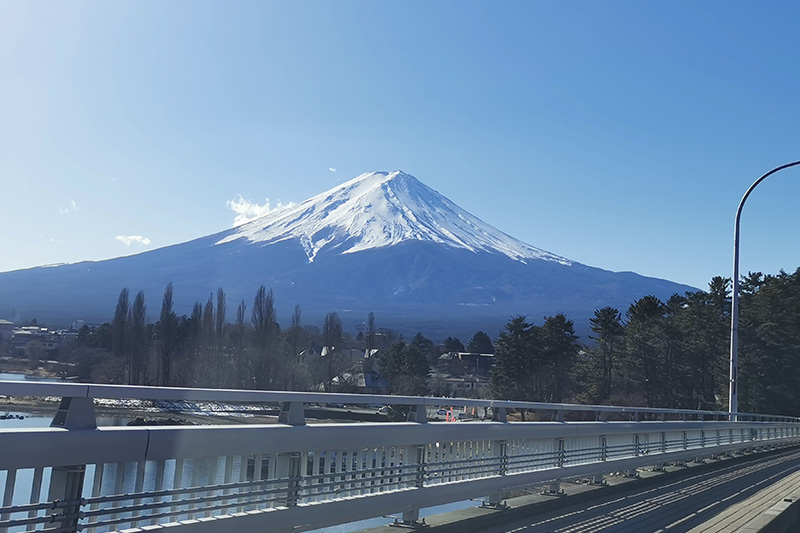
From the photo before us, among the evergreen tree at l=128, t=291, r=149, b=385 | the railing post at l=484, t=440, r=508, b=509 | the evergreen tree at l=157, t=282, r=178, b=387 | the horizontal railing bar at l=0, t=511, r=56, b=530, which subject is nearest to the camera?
the horizontal railing bar at l=0, t=511, r=56, b=530

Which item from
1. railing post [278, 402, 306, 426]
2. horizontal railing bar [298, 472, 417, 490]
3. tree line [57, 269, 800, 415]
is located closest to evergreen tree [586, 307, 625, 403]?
tree line [57, 269, 800, 415]

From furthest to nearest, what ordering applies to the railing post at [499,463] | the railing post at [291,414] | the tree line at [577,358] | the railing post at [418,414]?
the tree line at [577,358], the railing post at [499,463], the railing post at [418,414], the railing post at [291,414]

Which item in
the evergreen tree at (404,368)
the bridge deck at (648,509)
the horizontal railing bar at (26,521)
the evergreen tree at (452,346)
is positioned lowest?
the bridge deck at (648,509)

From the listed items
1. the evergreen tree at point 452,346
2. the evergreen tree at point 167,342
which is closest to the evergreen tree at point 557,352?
the evergreen tree at point 167,342

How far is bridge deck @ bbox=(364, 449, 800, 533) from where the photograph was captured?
8859 millimetres

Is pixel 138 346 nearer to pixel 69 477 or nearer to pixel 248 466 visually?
pixel 248 466

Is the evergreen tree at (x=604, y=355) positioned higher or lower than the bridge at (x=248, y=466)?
higher

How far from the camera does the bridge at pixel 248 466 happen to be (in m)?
4.56

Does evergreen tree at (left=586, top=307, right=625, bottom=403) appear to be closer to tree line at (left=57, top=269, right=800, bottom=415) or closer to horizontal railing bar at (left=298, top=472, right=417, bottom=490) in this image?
Answer: tree line at (left=57, top=269, right=800, bottom=415)

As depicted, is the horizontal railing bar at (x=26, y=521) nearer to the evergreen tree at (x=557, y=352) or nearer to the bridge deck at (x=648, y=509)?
the bridge deck at (x=648, y=509)

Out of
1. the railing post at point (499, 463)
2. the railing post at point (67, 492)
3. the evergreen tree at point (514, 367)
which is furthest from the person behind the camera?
the evergreen tree at point (514, 367)

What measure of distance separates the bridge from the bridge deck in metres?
0.36

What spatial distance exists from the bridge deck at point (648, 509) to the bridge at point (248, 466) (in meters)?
0.36

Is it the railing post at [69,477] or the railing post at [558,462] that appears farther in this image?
the railing post at [558,462]
